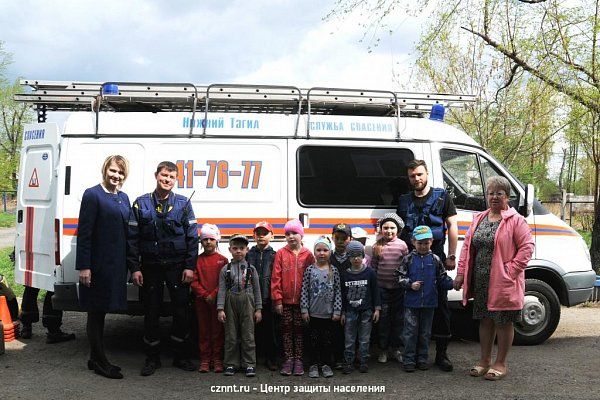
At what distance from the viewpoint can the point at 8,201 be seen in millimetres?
33156

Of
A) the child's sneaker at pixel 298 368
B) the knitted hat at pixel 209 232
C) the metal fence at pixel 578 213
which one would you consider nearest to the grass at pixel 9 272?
the knitted hat at pixel 209 232

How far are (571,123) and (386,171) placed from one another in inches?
312

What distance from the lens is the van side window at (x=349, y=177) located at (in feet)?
20.0

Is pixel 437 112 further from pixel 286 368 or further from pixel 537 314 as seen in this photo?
pixel 286 368

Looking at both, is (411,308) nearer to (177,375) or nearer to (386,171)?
(386,171)

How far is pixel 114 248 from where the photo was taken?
5.20 meters

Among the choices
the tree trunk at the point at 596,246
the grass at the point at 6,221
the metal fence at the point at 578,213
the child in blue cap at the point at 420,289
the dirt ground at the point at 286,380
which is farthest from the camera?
the grass at the point at 6,221

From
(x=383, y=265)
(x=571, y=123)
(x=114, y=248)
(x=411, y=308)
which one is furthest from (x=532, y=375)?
(x=571, y=123)

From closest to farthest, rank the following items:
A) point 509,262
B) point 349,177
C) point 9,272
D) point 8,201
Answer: point 509,262 < point 349,177 < point 9,272 < point 8,201

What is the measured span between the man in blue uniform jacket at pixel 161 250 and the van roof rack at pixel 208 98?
45.5 inches

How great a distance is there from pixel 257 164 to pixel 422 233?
1843mm

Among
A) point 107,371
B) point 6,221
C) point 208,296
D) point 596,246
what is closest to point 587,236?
point 596,246

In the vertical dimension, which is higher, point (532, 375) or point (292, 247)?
point (292, 247)

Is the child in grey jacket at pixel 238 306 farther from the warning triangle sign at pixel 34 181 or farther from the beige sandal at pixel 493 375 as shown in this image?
the warning triangle sign at pixel 34 181
